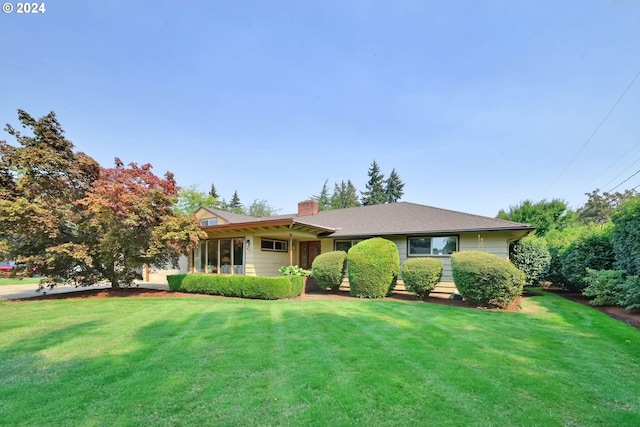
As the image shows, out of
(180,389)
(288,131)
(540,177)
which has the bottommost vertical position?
(180,389)

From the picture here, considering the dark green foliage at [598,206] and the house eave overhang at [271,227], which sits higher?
the dark green foliage at [598,206]

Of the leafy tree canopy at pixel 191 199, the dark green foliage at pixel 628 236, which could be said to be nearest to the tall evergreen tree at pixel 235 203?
the leafy tree canopy at pixel 191 199

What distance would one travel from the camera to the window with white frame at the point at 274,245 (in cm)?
1460

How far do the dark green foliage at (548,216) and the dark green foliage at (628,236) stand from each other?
12643mm

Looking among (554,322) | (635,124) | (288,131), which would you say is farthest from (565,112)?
(288,131)

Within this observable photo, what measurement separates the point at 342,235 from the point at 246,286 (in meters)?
4.86

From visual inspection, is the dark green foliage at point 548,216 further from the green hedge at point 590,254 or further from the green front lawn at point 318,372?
the green front lawn at point 318,372

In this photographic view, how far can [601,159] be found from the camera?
19.2 m

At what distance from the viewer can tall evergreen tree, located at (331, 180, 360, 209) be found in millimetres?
47344

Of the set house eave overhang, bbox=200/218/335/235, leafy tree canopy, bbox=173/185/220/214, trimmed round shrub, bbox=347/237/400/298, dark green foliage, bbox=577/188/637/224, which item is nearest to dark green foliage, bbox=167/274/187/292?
house eave overhang, bbox=200/218/335/235

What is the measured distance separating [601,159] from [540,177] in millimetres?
3277

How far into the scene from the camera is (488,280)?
8.59 m

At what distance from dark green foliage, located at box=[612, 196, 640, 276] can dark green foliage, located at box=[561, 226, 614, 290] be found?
6.57 feet

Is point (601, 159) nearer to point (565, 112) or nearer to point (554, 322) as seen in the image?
point (565, 112)
